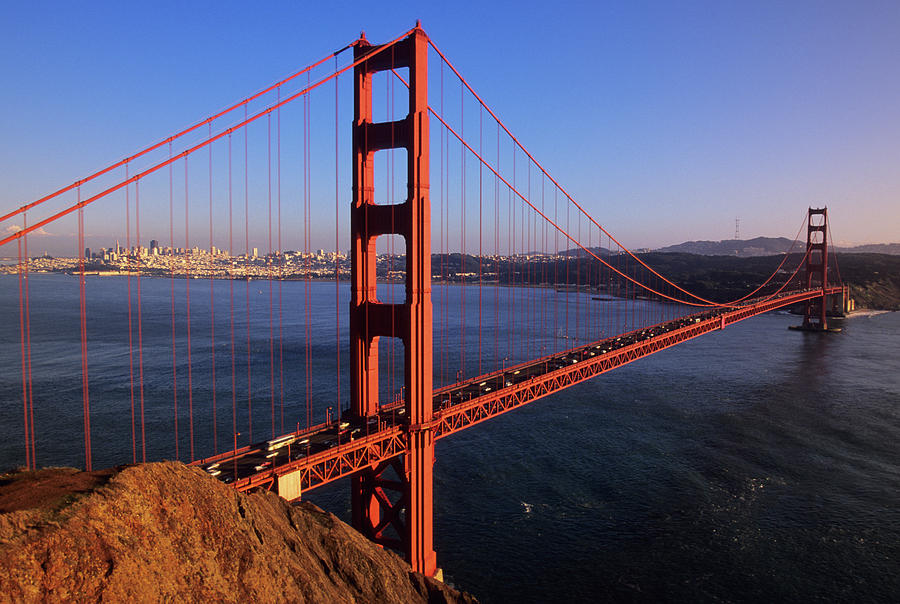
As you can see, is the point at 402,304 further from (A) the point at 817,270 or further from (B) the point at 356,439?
(A) the point at 817,270

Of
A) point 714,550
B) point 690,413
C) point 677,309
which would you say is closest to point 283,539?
point 714,550

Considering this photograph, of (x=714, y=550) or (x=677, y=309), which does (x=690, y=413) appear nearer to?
(x=714, y=550)

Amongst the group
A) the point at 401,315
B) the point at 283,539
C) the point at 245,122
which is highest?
the point at 245,122

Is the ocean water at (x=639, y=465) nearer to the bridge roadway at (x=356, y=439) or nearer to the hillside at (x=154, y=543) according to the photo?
the bridge roadway at (x=356, y=439)

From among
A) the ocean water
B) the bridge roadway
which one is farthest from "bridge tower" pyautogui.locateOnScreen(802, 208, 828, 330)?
the bridge roadway

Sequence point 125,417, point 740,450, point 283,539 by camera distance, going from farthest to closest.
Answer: point 125,417 → point 740,450 → point 283,539

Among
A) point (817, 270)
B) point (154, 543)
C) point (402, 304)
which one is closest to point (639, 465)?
point (402, 304)

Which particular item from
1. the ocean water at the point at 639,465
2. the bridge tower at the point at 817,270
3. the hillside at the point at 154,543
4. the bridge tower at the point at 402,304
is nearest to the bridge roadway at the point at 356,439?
the bridge tower at the point at 402,304
